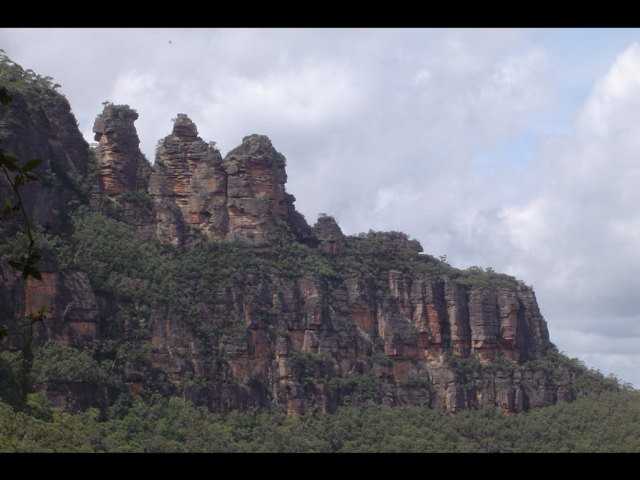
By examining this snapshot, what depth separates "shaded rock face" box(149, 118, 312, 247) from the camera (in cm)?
7106

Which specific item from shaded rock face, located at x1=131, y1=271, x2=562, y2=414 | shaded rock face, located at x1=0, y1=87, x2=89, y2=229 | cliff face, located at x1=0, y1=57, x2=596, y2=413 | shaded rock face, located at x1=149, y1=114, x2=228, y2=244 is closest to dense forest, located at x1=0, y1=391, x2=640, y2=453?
shaded rock face, located at x1=131, y1=271, x2=562, y2=414

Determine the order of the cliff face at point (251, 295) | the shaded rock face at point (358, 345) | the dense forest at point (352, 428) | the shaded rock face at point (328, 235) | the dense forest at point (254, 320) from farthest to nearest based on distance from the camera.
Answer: the shaded rock face at point (328, 235) → the shaded rock face at point (358, 345) → the cliff face at point (251, 295) → the dense forest at point (254, 320) → the dense forest at point (352, 428)

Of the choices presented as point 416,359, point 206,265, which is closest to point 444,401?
point 416,359

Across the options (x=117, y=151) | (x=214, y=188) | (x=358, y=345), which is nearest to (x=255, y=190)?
(x=214, y=188)

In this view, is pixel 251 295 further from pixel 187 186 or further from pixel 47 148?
pixel 47 148

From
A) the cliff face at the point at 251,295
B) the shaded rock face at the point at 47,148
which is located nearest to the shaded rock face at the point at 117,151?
→ the cliff face at the point at 251,295

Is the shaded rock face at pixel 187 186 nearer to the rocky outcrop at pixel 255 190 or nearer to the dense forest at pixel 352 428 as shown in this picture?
the rocky outcrop at pixel 255 190

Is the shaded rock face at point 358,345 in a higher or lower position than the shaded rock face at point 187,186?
lower

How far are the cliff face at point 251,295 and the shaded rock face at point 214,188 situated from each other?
0.30 feet

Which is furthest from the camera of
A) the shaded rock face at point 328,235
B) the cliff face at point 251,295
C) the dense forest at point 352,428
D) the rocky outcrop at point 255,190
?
the shaded rock face at point 328,235

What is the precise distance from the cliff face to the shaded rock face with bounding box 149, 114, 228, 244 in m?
0.09

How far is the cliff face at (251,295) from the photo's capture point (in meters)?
63.8
